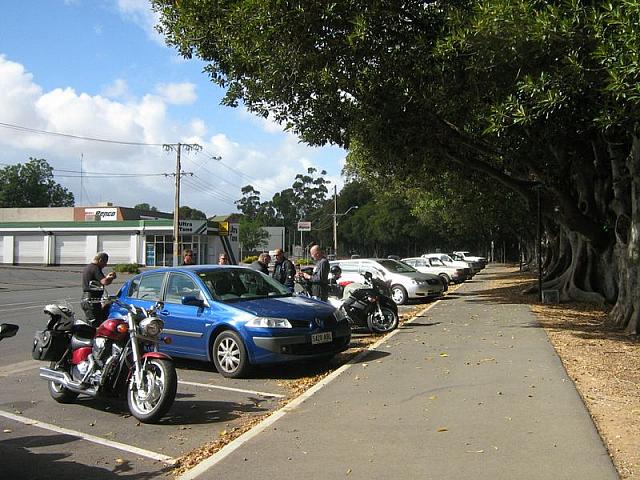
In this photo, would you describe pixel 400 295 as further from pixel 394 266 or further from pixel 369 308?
pixel 369 308

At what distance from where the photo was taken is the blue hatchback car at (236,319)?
26.2 feet

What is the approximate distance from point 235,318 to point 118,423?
89.5 inches

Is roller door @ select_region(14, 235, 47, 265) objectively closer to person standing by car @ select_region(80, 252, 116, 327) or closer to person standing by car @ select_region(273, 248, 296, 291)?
person standing by car @ select_region(273, 248, 296, 291)

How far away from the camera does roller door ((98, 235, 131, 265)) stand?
59875mm

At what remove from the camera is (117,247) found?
6016 cm

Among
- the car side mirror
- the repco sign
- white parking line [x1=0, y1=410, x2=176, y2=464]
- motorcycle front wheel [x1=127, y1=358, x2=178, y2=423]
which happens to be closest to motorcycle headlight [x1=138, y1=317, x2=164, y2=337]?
motorcycle front wheel [x1=127, y1=358, x2=178, y2=423]

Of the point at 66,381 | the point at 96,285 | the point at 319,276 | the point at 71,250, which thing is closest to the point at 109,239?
the point at 71,250

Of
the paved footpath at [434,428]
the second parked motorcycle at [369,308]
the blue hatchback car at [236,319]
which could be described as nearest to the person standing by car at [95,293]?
the blue hatchback car at [236,319]

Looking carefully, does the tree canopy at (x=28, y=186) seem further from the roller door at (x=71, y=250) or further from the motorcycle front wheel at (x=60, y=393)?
the motorcycle front wheel at (x=60, y=393)

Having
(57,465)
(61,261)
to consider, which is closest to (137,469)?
(57,465)

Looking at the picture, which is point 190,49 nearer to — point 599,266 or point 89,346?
point 89,346

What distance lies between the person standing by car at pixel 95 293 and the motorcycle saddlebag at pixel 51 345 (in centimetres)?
176

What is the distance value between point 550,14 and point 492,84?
2.31 meters

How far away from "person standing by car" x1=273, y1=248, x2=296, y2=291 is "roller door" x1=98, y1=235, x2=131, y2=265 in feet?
163
